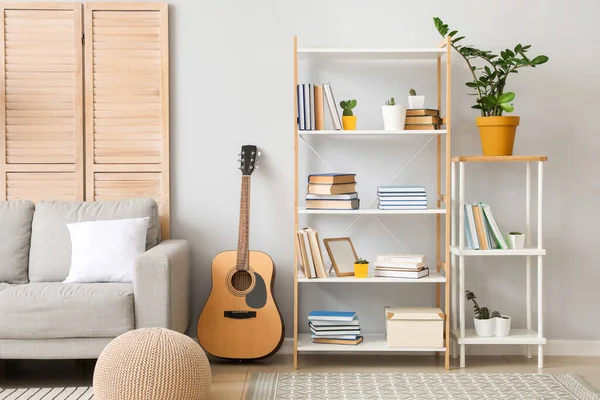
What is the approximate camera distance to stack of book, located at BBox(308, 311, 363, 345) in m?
3.99

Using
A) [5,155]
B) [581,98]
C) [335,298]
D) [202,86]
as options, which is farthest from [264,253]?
[581,98]

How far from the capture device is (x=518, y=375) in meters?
3.81

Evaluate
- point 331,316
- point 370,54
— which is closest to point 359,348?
point 331,316

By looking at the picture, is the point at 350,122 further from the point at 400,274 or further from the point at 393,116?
the point at 400,274

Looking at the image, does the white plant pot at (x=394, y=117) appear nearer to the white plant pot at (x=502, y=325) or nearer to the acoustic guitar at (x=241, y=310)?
the acoustic guitar at (x=241, y=310)

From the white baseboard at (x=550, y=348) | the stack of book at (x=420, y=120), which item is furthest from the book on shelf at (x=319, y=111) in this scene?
the white baseboard at (x=550, y=348)

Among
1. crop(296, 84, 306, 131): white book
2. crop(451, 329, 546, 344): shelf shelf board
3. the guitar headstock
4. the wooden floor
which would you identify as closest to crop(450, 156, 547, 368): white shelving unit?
crop(451, 329, 546, 344): shelf shelf board

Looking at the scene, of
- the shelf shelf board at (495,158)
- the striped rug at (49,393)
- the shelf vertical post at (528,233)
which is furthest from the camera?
the shelf vertical post at (528,233)

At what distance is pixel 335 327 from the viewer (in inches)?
158

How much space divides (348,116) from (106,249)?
1.45 meters

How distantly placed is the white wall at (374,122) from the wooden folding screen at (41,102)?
1.87ft

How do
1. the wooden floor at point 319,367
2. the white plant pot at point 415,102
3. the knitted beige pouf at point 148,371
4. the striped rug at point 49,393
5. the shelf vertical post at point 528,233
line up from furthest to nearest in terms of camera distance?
1. the shelf vertical post at point 528,233
2. the white plant pot at point 415,102
3. the wooden floor at point 319,367
4. the striped rug at point 49,393
5. the knitted beige pouf at point 148,371

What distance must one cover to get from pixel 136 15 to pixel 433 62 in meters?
1.72

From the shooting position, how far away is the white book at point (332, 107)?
397 cm
